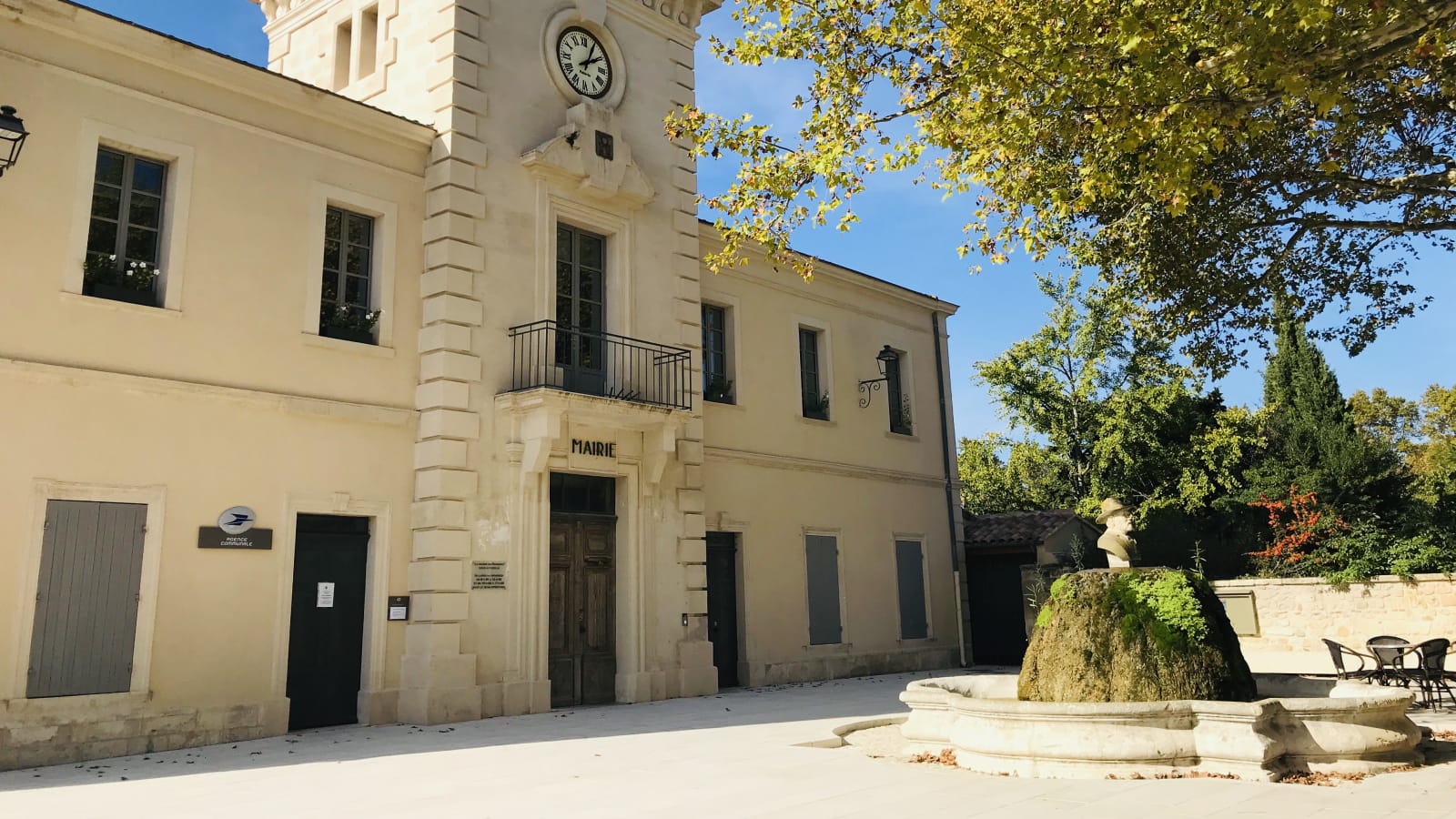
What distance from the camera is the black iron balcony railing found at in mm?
13984

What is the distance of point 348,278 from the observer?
13.0m

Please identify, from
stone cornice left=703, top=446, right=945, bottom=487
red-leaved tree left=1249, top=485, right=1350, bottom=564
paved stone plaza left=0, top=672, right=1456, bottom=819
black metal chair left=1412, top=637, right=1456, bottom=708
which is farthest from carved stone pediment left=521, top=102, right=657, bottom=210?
red-leaved tree left=1249, top=485, right=1350, bottom=564

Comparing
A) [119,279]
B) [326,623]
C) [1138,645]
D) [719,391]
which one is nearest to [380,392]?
[326,623]

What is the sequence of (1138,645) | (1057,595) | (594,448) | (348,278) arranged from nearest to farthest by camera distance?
1. (1138,645)
2. (1057,595)
3. (348,278)
4. (594,448)

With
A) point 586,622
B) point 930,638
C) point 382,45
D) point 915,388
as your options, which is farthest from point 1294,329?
point 382,45

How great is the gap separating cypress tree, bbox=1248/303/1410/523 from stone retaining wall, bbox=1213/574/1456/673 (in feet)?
8.13

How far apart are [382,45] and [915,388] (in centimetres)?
1221

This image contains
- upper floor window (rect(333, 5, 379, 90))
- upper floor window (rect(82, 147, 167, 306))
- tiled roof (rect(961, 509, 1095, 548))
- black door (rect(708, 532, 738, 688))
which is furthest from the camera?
tiled roof (rect(961, 509, 1095, 548))

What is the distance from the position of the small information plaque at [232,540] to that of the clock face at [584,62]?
772 centimetres

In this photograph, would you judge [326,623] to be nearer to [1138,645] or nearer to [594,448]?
[594,448]

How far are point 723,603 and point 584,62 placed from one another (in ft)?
28.2

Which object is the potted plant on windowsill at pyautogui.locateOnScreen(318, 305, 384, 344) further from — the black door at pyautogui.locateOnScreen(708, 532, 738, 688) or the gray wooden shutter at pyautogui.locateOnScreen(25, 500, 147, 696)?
the black door at pyautogui.locateOnScreen(708, 532, 738, 688)

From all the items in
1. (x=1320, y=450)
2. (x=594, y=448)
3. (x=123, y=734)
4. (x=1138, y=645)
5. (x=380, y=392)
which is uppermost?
(x=1320, y=450)

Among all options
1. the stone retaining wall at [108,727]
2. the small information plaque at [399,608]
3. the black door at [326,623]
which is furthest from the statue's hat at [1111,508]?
the stone retaining wall at [108,727]
